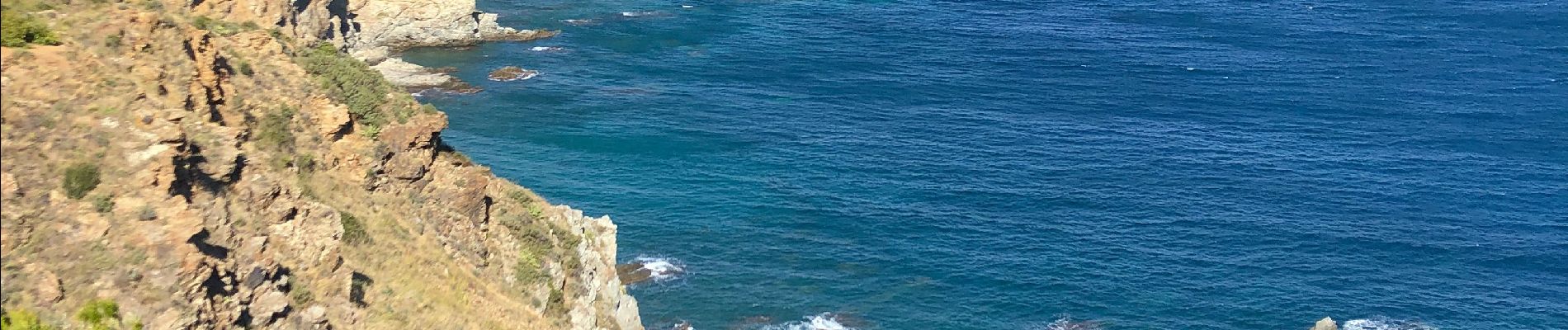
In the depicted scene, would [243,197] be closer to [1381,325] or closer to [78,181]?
[78,181]

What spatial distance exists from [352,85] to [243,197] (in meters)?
14.7

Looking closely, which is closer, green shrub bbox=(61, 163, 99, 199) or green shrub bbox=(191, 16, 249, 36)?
green shrub bbox=(61, 163, 99, 199)

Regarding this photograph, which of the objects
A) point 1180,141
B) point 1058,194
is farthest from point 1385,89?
point 1058,194

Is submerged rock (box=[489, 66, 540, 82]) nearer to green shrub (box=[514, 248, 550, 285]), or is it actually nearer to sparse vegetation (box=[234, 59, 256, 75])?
green shrub (box=[514, 248, 550, 285])

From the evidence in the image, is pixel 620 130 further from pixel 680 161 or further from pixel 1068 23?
pixel 1068 23

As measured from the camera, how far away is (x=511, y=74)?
6304 inches

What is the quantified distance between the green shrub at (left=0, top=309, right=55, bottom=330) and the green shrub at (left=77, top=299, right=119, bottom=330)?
0.69 m

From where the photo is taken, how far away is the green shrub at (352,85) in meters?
50.6

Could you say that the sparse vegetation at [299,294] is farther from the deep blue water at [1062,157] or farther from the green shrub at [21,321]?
the deep blue water at [1062,157]

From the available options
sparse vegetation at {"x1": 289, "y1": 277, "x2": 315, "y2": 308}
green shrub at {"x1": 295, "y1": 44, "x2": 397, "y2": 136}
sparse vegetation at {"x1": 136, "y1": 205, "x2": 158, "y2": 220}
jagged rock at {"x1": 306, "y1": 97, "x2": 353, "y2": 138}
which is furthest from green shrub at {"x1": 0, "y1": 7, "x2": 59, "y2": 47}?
green shrub at {"x1": 295, "y1": 44, "x2": 397, "y2": 136}

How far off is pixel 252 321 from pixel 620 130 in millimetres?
103897

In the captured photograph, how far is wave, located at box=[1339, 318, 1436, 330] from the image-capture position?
320 ft

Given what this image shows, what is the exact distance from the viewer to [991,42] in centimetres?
17862

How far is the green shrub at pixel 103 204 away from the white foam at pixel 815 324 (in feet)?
215
